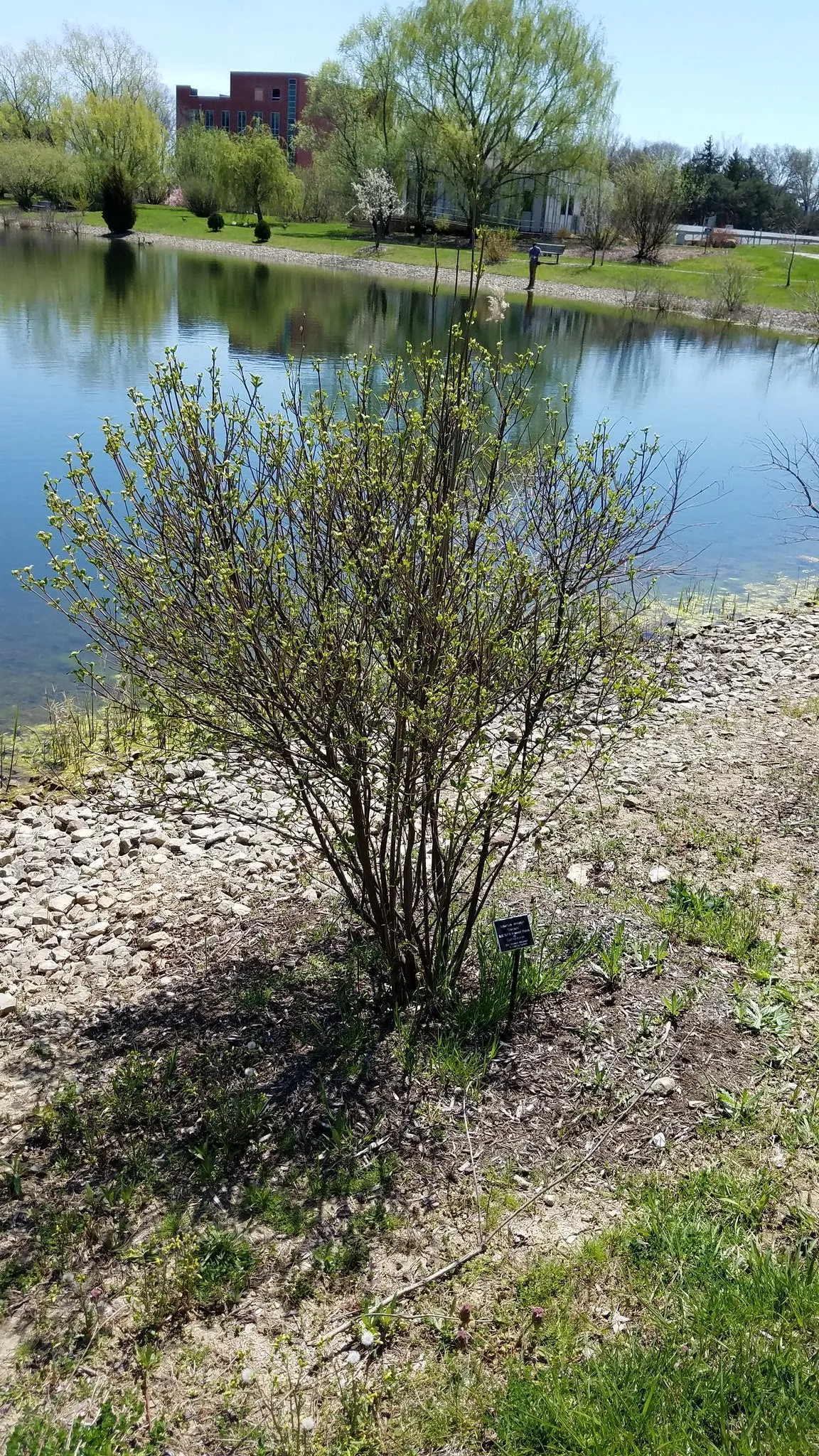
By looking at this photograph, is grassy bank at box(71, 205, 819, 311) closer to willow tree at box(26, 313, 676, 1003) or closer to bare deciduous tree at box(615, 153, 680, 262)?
bare deciduous tree at box(615, 153, 680, 262)

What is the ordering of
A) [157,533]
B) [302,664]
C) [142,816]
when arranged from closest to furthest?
[302,664] → [157,533] → [142,816]

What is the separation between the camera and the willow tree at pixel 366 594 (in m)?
4.23

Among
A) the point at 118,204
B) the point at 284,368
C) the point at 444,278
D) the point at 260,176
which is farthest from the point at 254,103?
the point at 284,368

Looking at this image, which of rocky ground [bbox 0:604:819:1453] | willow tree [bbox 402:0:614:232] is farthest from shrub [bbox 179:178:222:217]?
rocky ground [bbox 0:604:819:1453]

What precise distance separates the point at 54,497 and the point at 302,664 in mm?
1370

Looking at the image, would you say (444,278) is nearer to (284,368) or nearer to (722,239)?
(722,239)

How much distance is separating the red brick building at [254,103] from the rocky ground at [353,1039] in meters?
105

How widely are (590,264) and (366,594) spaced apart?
62.2 metres

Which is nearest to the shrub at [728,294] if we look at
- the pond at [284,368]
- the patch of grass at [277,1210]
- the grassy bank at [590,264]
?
the grassy bank at [590,264]

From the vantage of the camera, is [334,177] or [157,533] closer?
[157,533]

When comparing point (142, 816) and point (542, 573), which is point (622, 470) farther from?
point (542, 573)

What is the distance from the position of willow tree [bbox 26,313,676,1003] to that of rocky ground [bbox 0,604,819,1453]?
46cm

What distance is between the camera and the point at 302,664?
13.4 ft

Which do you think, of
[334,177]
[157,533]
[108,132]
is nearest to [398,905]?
[157,533]
